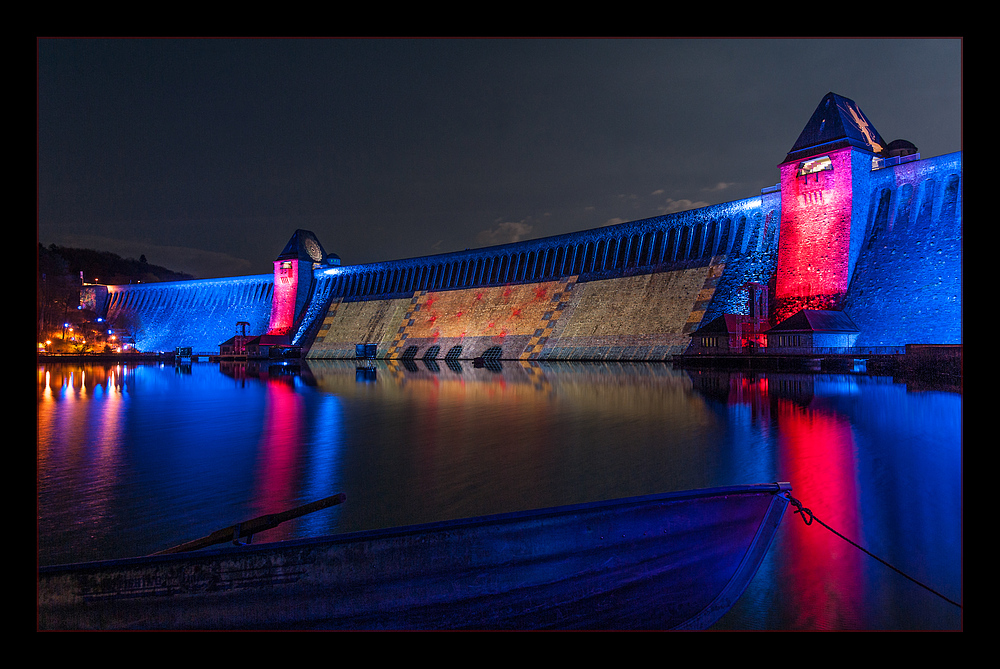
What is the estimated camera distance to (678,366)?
1319 inches

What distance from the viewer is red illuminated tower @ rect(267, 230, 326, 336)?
67.9 m

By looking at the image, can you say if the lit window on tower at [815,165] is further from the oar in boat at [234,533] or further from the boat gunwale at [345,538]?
the oar in boat at [234,533]

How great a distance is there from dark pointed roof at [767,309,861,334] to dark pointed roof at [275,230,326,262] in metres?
53.2

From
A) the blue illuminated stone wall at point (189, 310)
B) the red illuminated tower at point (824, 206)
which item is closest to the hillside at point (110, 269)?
the blue illuminated stone wall at point (189, 310)

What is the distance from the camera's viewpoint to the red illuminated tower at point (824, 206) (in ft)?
102

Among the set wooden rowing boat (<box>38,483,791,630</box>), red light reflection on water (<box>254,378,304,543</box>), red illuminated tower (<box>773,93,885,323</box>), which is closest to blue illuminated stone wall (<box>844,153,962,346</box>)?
red illuminated tower (<box>773,93,885,323</box>)

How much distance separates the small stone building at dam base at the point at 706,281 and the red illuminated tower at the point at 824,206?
7cm

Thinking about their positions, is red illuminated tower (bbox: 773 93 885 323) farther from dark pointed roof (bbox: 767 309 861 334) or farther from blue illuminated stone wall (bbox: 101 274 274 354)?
blue illuminated stone wall (bbox: 101 274 274 354)

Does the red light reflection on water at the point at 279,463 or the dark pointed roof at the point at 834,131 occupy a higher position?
the dark pointed roof at the point at 834,131

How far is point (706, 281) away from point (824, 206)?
27.4ft

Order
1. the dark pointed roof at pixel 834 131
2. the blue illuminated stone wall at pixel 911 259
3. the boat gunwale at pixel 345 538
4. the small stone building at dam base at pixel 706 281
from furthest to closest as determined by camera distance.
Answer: the dark pointed roof at pixel 834 131 < the small stone building at dam base at pixel 706 281 < the blue illuminated stone wall at pixel 911 259 < the boat gunwale at pixel 345 538
